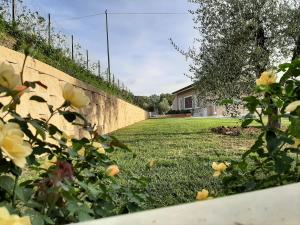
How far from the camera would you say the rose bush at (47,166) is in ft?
2.85

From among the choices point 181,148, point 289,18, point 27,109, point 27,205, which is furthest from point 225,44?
point 27,205

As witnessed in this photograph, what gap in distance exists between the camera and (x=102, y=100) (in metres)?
11.8

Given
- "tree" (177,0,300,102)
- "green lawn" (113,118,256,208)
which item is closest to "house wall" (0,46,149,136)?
"green lawn" (113,118,256,208)

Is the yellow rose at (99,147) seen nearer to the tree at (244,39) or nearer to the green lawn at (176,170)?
the green lawn at (176,170)

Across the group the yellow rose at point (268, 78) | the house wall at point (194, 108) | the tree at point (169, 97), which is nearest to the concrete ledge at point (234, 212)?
the yellow rose at point (268, 78)

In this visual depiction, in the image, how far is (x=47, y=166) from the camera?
1385mm

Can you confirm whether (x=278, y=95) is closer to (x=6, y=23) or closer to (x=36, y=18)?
(x=6, y=23)

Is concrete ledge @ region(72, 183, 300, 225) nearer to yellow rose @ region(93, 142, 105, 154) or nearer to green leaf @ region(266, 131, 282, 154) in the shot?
green leaf @ region(266, 131, 282, 154)

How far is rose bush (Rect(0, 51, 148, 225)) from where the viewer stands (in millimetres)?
870

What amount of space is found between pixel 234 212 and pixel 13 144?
0.53 m

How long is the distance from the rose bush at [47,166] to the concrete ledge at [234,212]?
0.99ft

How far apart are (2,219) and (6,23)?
612cm

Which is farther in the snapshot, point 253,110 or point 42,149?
point 253,110

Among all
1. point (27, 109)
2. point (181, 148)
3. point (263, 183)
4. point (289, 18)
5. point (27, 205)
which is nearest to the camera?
point (27, 205)
